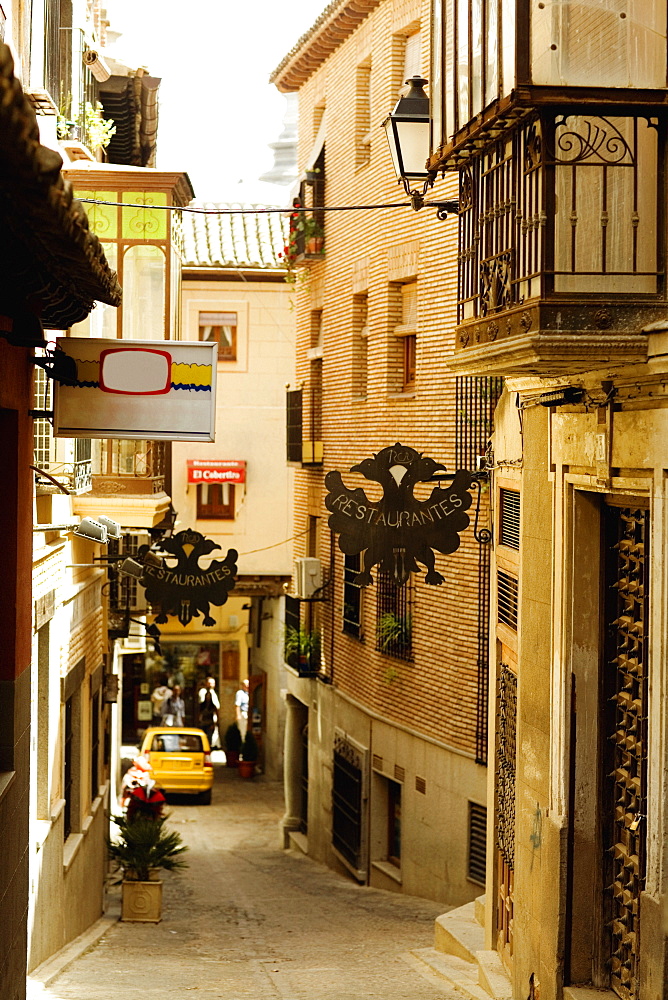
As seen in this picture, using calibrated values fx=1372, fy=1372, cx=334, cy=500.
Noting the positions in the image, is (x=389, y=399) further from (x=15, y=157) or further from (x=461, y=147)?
(x=15, y=157)

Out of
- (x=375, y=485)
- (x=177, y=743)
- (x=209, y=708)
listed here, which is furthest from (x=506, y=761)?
(x=209, y=708)

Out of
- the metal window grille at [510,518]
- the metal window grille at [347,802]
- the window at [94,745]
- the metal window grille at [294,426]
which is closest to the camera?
the metal window grille at [510,518]

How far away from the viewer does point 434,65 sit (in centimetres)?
898

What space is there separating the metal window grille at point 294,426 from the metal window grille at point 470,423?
752cm

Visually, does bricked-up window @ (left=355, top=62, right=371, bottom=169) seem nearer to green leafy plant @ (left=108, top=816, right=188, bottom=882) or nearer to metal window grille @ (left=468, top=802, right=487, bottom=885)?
metal window grille @ (left=468, top=802, right=487, bottom=885)

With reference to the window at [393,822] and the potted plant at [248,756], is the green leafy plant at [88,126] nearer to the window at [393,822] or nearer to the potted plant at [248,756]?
the window at [393,822]

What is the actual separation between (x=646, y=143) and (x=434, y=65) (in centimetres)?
226

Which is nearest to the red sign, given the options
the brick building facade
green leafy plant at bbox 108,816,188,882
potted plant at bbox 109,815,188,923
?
the brick building facade

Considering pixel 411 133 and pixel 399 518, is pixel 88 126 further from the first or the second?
pixel 399 518

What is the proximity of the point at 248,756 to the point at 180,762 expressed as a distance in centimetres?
377

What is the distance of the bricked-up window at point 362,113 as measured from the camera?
20.8m

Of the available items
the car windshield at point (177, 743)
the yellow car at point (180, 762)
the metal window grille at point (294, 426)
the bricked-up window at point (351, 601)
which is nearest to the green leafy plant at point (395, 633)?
the bricked-up window at point (351, 601)

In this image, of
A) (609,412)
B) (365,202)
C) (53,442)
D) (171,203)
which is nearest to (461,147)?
(609,412)

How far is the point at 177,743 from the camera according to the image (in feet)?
90.1
